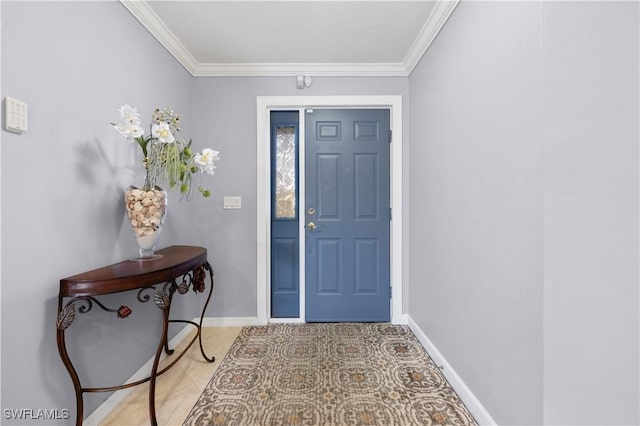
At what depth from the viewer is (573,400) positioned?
774 mm

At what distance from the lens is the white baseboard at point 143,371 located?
1.47 meters

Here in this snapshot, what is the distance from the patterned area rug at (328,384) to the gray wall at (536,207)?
0.26 meters

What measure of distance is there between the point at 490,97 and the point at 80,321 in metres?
2.29

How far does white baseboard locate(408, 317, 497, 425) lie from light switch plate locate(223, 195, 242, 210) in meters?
1.96

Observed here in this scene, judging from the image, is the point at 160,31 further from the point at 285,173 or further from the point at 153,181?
the point at 285,173

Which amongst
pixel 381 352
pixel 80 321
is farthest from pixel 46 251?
pixel 381 352

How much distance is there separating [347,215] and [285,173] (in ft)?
2.41

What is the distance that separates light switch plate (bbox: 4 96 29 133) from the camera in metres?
1.04

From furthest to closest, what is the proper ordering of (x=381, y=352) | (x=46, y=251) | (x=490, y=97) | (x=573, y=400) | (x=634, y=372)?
(x=381, y=352)
(x=490, y=97)
(x=46, y=251)
(x=573, y=400)
(x=634, y=372)

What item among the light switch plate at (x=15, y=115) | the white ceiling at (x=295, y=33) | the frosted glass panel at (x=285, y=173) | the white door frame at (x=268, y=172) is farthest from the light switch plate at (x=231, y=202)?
the light switch plate at (x=15, y=115)

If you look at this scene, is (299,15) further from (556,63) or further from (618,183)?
(618,183)

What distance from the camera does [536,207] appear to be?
1065mm

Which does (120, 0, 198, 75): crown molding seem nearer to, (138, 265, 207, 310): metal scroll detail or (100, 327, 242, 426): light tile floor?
(138, 265, 207, 310): metal scroll detail

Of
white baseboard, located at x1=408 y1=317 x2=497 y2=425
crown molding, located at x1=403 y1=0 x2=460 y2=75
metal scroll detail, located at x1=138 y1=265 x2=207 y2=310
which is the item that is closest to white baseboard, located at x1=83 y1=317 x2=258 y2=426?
metal scroll detail, located at x1=138 y1=265 x2=207 y2=310
